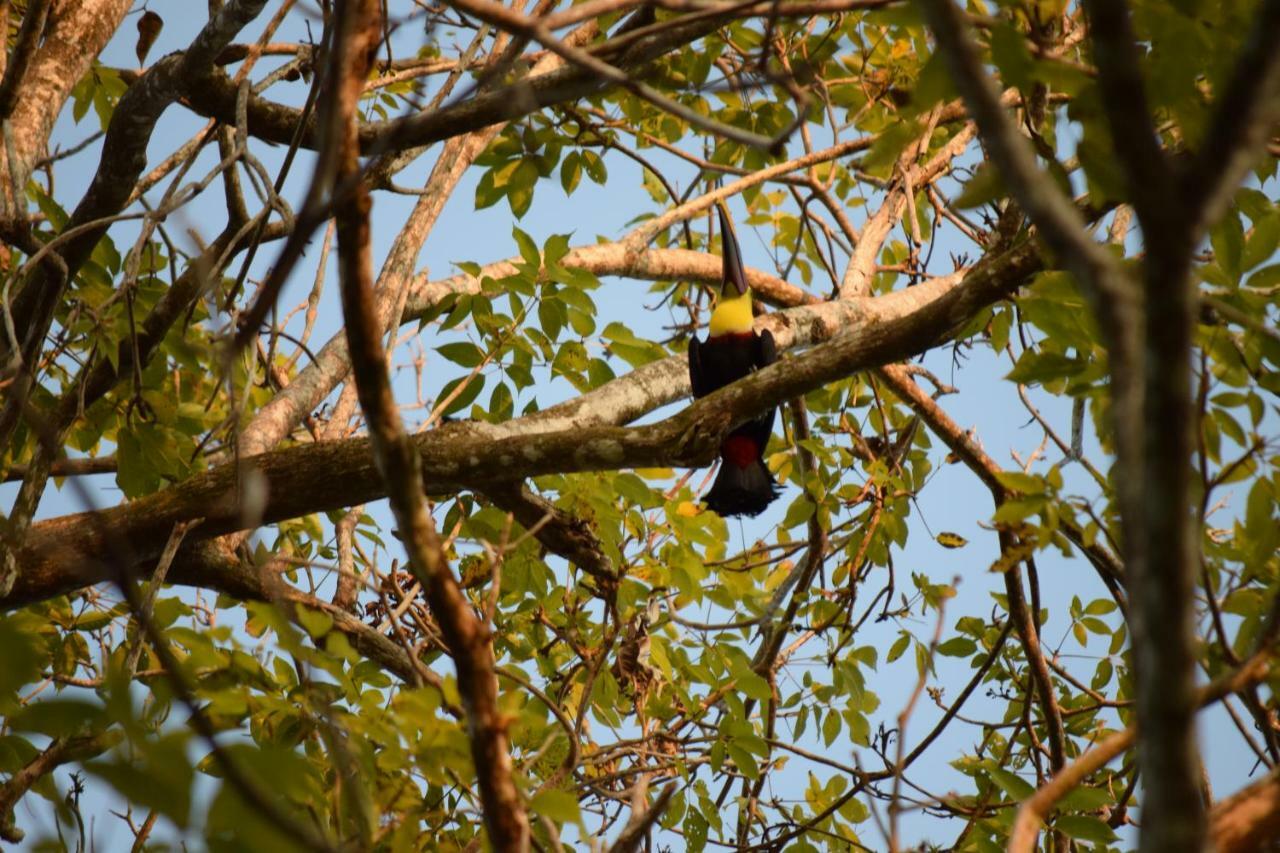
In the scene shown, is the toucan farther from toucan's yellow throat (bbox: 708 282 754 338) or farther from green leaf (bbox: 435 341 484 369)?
green leaf (bbox: 435 341 484 369)

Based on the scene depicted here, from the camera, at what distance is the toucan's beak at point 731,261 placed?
4680 mm

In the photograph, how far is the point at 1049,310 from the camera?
2.03m

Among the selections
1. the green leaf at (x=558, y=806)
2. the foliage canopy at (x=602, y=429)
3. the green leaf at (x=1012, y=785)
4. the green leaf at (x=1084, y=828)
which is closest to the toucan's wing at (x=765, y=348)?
the foliage canopy at (x=602, y=429)

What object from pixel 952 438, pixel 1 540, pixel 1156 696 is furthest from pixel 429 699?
pixel 952 438

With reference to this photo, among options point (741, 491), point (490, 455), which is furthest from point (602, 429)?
point (741, 491)

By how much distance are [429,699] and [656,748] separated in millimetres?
1991

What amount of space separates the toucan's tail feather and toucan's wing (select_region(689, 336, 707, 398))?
0.34 meters

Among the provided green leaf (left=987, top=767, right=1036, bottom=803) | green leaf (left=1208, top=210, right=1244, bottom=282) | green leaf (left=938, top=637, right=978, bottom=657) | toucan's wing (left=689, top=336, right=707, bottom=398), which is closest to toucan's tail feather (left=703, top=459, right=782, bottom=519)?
toucan's wing (left=689, top=336, right=707, bottom=398)

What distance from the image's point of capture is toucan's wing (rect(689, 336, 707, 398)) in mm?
4152

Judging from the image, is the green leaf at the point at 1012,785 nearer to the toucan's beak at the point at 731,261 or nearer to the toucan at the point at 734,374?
the toucan at the point at 734,374

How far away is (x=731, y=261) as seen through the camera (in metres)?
4.76

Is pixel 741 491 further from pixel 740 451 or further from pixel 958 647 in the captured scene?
pixel 958 647

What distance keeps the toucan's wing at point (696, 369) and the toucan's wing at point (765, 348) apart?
236 mm

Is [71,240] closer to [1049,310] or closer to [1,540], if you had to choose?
[1,540]
